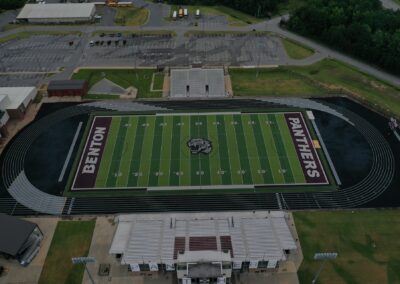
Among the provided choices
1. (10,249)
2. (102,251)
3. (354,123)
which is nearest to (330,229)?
(354,123)

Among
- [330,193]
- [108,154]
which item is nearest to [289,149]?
[330,193]

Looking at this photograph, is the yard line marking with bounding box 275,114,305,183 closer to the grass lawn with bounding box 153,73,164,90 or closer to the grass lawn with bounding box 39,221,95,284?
the grass lawn with bounding box 153,73,164,90

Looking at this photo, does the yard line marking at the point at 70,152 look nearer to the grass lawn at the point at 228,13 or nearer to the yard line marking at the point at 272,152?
the yard line marking at the point at 272,152

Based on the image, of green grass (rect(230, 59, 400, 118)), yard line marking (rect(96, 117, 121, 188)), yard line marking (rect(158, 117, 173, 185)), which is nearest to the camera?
yard line marking (rect(158, 117, 173, 185))

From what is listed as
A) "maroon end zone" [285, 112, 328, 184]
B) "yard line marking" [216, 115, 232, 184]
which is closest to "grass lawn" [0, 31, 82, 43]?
"yard line marking" [216, 115, 232, 184]

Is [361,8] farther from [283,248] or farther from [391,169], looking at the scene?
[283,248]

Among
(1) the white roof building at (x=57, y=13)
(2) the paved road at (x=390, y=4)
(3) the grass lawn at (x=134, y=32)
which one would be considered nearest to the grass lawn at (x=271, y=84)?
(3) the grass lawn at (x=134, y=32)
